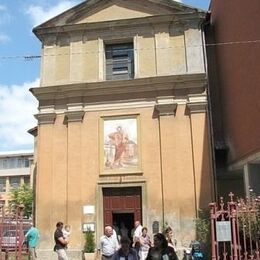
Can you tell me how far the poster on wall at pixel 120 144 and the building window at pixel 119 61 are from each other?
7.71ft

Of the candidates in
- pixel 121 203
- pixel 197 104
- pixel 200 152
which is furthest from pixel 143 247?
pixel 197 104

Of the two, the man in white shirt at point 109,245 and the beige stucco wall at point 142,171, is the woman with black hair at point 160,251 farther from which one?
the beige stucco wall at point 142,171

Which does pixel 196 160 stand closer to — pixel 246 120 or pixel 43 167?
pixel 246 120

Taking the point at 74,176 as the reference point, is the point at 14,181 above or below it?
above

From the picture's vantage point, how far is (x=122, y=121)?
2095 cm

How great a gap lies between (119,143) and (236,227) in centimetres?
939

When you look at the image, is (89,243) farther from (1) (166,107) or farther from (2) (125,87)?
(2) (125,87)

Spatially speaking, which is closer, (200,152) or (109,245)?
(109,245)

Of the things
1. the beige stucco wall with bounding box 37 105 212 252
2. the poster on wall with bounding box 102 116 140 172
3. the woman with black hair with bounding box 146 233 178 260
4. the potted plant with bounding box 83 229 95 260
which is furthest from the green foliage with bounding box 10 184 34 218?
the woman with black hair with bounding box 146 233 178 260

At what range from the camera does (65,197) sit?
2050cm

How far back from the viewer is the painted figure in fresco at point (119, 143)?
67.8 feet

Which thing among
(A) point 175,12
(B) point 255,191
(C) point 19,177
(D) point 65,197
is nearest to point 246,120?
(B) point 255,191

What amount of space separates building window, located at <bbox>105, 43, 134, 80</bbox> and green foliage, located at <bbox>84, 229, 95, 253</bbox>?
719cm

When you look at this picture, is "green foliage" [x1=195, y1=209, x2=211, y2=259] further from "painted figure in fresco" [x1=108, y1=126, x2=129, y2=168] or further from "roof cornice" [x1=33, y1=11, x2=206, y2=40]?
"roof cornice" [x1=33, y1=11, x2=206, y2=40]
